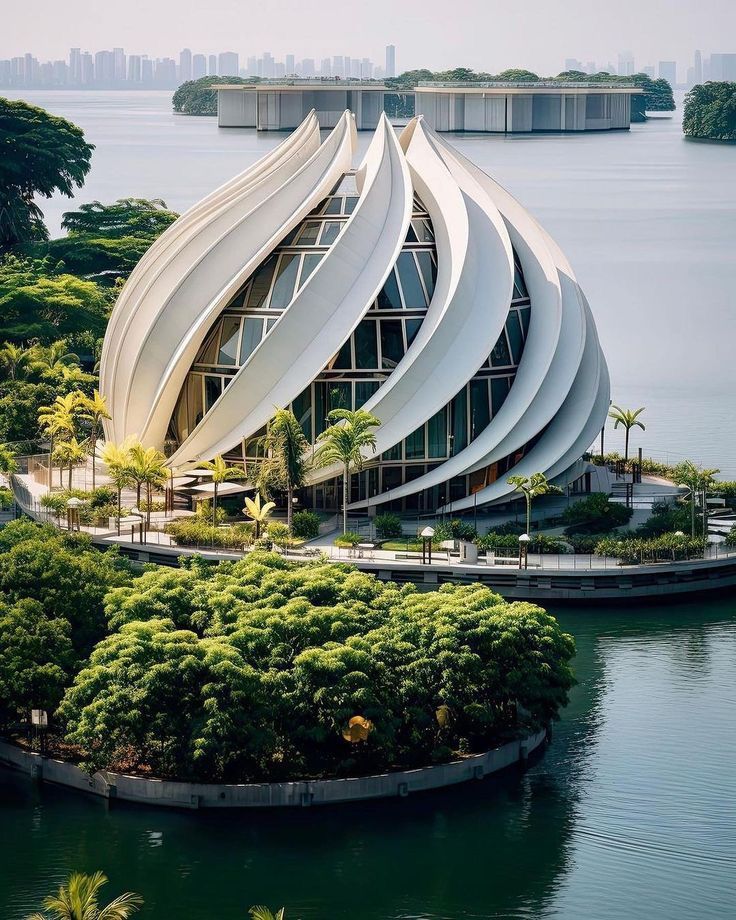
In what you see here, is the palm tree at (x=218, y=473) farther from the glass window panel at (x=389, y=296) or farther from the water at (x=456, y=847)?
the water at (x=456, y=847)

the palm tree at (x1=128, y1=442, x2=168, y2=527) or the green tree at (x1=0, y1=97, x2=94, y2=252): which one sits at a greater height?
the green tree at (x1=0, y1=97, x2=94, y2=252)

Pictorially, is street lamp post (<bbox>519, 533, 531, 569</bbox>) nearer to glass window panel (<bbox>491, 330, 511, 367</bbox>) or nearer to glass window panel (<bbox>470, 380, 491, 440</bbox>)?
glass window panel (<bbox>470, 380, 491, 440</bbox>)

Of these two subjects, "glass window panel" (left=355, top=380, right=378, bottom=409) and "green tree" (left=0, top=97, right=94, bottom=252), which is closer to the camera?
"glass window panel" (left=355, top=380, right=378, bottom=409)

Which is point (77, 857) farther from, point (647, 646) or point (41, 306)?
point (41, 306)

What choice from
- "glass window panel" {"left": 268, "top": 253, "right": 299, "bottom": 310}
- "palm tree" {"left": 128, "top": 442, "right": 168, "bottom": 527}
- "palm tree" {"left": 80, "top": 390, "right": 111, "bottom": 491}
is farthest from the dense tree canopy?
"palm tree" {"left": 80, "top": 390, "right": 111, "bottom": 491}

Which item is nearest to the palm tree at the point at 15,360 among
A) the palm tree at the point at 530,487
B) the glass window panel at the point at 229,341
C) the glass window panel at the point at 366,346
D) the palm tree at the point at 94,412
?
the palm tree at the point at 94,412

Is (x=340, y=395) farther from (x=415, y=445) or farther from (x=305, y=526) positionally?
(x=305, y=526)

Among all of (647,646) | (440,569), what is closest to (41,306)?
(440,569)
